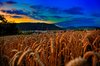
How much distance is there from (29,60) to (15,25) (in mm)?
34952

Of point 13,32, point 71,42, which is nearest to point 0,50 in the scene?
point 71,42

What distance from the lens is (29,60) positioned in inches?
167

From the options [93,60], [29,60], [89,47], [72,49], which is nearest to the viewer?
[93,60]

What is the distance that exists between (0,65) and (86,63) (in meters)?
3.55

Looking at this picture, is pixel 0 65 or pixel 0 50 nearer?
pixel 0 65

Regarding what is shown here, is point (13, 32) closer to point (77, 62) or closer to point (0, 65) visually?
point (0, 65)

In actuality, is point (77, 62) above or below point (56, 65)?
above

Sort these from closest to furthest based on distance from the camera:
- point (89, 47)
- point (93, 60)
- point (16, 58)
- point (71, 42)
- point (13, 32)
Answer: point (93, 60) < point (16, 58) < point (89, 47) < point (71, 42) < point (13, 32)

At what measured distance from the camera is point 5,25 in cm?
3806

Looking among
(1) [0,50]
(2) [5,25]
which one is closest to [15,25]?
(2) [5,25]

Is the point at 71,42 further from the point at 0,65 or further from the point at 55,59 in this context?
the point at 0,65

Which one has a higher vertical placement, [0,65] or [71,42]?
[71,42]

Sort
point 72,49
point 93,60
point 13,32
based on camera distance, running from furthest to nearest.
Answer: point 13,32 < point 72,49 < point 93,60

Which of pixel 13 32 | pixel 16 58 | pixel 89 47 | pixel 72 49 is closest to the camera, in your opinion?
pixel 16 58
